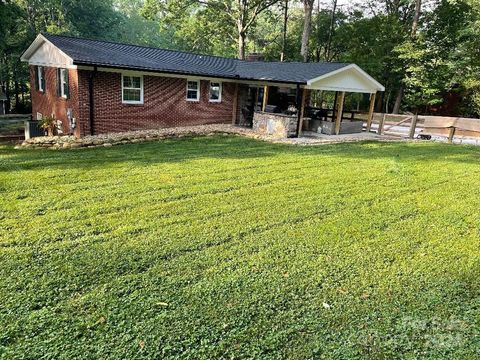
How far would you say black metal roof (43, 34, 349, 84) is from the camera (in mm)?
12367

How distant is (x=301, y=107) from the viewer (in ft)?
46.6

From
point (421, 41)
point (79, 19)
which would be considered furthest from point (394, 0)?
point (79, 19)

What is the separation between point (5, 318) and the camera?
10.3ft

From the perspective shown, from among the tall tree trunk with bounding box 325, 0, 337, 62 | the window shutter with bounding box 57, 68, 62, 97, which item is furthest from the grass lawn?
the tall tree trunk with bounding box 325, 0, 337, 62

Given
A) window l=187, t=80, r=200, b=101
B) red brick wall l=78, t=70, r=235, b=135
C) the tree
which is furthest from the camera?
the tree

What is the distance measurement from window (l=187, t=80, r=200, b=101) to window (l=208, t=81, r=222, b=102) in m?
0.65

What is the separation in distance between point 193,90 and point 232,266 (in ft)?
39.5

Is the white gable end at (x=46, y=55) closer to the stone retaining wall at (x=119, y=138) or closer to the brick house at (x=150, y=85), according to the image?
the brick house at (x=150, y=85)

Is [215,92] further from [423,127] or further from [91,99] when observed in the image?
[423,127]

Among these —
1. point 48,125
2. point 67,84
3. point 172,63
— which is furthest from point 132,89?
point 48,125

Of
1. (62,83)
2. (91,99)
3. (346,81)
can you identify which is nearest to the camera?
(91,99)

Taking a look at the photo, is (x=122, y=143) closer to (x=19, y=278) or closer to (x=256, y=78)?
(x=256, y=78)

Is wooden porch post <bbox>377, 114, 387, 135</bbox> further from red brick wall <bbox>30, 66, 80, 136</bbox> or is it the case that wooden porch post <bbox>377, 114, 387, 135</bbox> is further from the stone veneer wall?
red brick wall <bbox>30, 66, 80, 136</bbox>

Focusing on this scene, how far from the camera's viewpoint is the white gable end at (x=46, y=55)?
40.8ft
